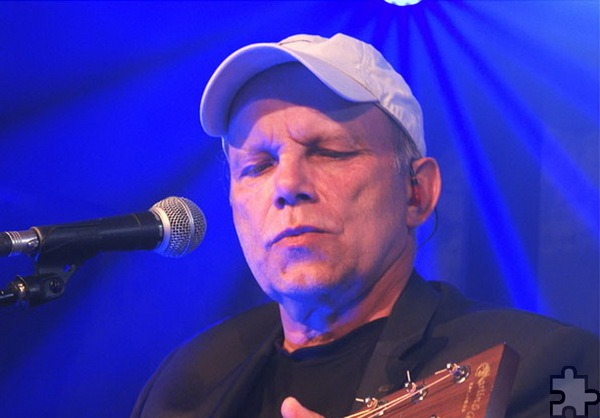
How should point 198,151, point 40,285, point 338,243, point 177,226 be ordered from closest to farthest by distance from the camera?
point 40,285 → point 177,226 → point 338,243 → point 198,151

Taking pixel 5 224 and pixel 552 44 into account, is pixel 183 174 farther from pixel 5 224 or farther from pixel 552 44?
pixel 552 44

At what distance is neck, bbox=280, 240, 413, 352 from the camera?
2156mm

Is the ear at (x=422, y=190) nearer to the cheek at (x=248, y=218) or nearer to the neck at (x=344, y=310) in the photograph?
the neck at (x=344, y=310)

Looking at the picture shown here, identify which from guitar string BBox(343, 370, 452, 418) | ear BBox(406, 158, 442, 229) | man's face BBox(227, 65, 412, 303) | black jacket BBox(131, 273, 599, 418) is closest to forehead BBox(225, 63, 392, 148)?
man's face BBox(227, 65, 412, 303)

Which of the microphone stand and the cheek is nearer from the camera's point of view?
the microphone stand

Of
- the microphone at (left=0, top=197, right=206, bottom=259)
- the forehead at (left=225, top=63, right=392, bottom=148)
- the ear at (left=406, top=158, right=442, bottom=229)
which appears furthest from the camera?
the ear at (left=406, top=158, right=442, bottom=229)

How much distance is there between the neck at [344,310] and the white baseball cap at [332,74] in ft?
1.18

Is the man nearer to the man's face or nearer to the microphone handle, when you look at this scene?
the man's face

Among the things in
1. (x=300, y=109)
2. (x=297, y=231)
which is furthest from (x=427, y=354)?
(x=300, y=109)

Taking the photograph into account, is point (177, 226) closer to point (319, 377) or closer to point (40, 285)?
point (40, 285)

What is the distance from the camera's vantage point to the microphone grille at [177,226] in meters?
1.95

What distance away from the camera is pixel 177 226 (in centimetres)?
196

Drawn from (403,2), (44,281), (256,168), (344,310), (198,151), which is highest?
(403,2)

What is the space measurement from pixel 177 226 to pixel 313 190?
33cm
